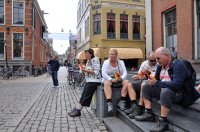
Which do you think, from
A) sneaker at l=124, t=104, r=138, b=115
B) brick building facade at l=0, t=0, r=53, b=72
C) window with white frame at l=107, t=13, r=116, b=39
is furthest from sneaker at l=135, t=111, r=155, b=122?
brick building facade at l=0, t=0, r=53, b=72

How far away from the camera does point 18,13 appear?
33.8 meters

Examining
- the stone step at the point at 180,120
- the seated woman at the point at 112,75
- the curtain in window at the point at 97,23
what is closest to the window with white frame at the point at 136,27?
the curtain in window at the point at 97,23

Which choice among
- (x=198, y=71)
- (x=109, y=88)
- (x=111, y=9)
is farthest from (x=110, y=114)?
(x=111, y=9)

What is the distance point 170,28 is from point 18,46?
70.1 ft

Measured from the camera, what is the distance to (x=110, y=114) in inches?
263

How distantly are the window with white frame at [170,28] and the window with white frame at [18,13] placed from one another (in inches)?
847

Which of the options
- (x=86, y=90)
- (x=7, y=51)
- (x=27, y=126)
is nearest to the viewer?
(x=27, y=126)

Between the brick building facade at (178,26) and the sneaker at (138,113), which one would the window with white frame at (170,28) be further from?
the sneaker at (138,113)

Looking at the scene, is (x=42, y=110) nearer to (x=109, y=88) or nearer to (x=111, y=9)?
→ (x=109, y=88)

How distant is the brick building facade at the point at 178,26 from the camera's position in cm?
1261

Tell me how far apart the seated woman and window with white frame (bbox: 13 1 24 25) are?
92.8 feet

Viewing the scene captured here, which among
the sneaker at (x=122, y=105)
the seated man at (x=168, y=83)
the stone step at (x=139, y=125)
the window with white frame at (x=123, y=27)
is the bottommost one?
the stone step at (x=139, y=125)

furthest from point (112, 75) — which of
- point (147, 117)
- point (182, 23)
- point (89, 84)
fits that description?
point (182, 23)

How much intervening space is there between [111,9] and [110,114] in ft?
88.7
